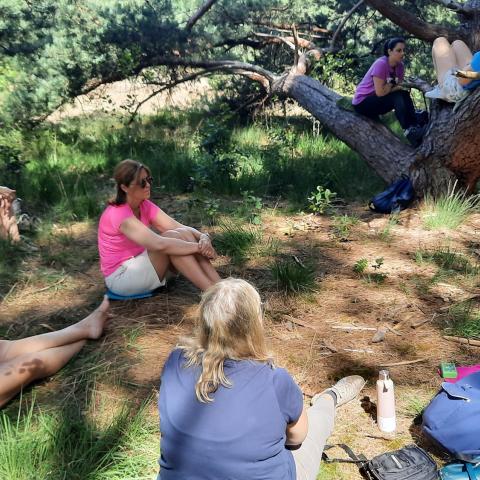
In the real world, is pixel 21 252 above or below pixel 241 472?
below

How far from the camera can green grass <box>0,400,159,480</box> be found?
2.20 meters

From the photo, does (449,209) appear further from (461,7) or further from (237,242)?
(461,7)

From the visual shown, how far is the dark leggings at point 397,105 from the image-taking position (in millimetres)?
5758

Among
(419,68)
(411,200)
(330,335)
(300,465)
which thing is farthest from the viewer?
(419,68)

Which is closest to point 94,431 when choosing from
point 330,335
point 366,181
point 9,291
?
point 330,335

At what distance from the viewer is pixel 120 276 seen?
3.61 metres

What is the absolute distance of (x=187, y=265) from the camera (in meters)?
3.63

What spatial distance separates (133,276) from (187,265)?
0.38 meters

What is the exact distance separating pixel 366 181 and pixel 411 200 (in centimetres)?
98

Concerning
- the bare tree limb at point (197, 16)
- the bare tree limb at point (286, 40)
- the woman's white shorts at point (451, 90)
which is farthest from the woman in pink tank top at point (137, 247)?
the bare tree limb at point (286, 40)

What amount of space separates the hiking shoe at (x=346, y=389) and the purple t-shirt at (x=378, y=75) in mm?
3888

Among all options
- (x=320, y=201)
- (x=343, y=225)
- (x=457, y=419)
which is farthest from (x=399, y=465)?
(x=320, y=201)

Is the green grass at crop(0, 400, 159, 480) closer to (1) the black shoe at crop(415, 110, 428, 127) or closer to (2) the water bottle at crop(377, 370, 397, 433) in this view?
(2) the water bottle at crop(377, 370, 397, 433)

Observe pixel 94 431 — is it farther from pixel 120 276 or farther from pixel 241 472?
pixel 120 276
